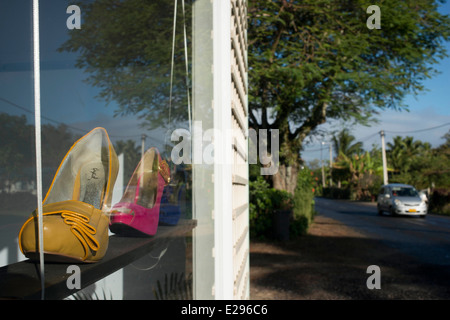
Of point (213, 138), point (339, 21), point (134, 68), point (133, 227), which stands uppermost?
point (339, 21)

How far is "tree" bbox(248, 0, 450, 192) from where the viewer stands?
25.3 feet

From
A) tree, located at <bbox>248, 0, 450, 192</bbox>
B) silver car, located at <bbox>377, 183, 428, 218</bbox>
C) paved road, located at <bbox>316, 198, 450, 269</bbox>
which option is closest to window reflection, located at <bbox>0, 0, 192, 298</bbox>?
tree, located at <bbox>248, 0, 450, 192</bbox>

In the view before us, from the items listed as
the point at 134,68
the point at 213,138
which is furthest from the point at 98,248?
the point at 213,138

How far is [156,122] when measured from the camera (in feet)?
5.22

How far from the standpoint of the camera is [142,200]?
1.17 m

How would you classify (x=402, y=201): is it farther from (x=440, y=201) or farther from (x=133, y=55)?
(x=133, y=55)

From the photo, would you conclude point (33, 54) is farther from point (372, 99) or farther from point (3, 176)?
point (372, 99)

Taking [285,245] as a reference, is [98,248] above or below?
above

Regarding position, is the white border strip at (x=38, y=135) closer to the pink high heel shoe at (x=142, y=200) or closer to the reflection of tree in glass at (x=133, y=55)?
the reflection of tree in glass at (x=133, y=55)

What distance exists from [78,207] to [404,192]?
17800mm

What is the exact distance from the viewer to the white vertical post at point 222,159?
209 centimetres

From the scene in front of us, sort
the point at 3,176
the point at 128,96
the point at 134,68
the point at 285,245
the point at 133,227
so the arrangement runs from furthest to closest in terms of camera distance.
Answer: the point at 285,245 < the point at 134,68 < the point at 128,96 < the point at 133,227 < the point at 3,176

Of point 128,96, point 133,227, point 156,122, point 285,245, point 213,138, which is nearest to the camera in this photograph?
point 133,227
